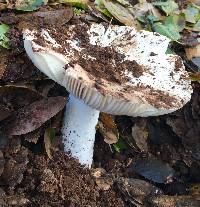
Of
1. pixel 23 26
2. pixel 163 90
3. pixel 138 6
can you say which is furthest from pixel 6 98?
pixel 138 6

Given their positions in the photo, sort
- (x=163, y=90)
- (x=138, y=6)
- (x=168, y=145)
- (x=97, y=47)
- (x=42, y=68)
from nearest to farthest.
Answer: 1. (x=42, y=68)
2. (x=163, y=90)
3. (x=97, y=47)
4. (x=168, y=145)
5. (x=138, y=6)

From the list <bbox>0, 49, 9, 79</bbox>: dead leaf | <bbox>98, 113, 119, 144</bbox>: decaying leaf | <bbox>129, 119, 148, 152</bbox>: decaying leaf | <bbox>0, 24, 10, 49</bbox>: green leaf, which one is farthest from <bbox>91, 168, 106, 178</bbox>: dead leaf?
<bbox>0, 24, 10, 49</bbox>: green leaf

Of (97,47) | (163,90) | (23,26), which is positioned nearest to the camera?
(163,90)

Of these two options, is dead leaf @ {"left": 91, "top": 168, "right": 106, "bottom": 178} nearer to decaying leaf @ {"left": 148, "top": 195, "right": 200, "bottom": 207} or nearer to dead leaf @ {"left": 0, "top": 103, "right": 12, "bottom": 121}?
decaying leaf @ {"left": 148, "top": 195, "right": 200, "bottom": 207}

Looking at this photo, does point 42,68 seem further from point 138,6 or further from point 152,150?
point 138,6

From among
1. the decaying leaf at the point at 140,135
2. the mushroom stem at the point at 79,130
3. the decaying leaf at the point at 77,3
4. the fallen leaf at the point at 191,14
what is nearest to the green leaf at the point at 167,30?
the fallen leaf at the point at 191,14

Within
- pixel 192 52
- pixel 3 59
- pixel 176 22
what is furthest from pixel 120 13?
pixel 3 59
